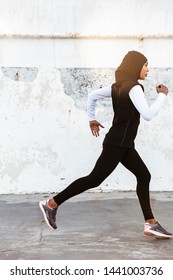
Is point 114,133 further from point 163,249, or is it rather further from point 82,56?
point 82,56

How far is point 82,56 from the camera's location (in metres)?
6.45

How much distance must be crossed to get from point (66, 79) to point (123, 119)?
78.7 inches

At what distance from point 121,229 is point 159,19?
270cm

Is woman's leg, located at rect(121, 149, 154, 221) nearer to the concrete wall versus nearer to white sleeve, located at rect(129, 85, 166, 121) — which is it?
white sleeve, located at rect(129, 85, 166, 121)

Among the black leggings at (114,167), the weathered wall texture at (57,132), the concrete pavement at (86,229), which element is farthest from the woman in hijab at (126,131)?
the weathered wall texture at (57,132)

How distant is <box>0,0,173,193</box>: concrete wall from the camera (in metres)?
6.36

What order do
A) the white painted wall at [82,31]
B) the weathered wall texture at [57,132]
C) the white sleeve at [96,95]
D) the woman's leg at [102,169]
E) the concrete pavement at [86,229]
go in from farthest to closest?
the weathered wall texture at [57,132], the white painted wall at [82,31], the white sleeve at [96,95], the woman's leg at [102,169], the concrete pavement at [86,229]

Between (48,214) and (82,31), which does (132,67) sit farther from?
(82,31)

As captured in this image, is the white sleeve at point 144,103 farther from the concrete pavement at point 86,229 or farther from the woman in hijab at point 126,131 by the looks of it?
the concrete pavement at point 86,229

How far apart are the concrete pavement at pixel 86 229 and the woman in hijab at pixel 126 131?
0.22 metres

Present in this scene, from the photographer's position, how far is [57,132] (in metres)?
6.53

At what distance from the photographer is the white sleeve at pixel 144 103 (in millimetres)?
4391

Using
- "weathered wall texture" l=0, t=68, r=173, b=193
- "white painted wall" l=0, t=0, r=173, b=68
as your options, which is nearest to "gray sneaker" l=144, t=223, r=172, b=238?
"weathered wall texture" l=0, t=68, r=173, b=193

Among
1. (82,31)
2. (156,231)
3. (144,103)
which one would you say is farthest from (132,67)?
(82,31)
